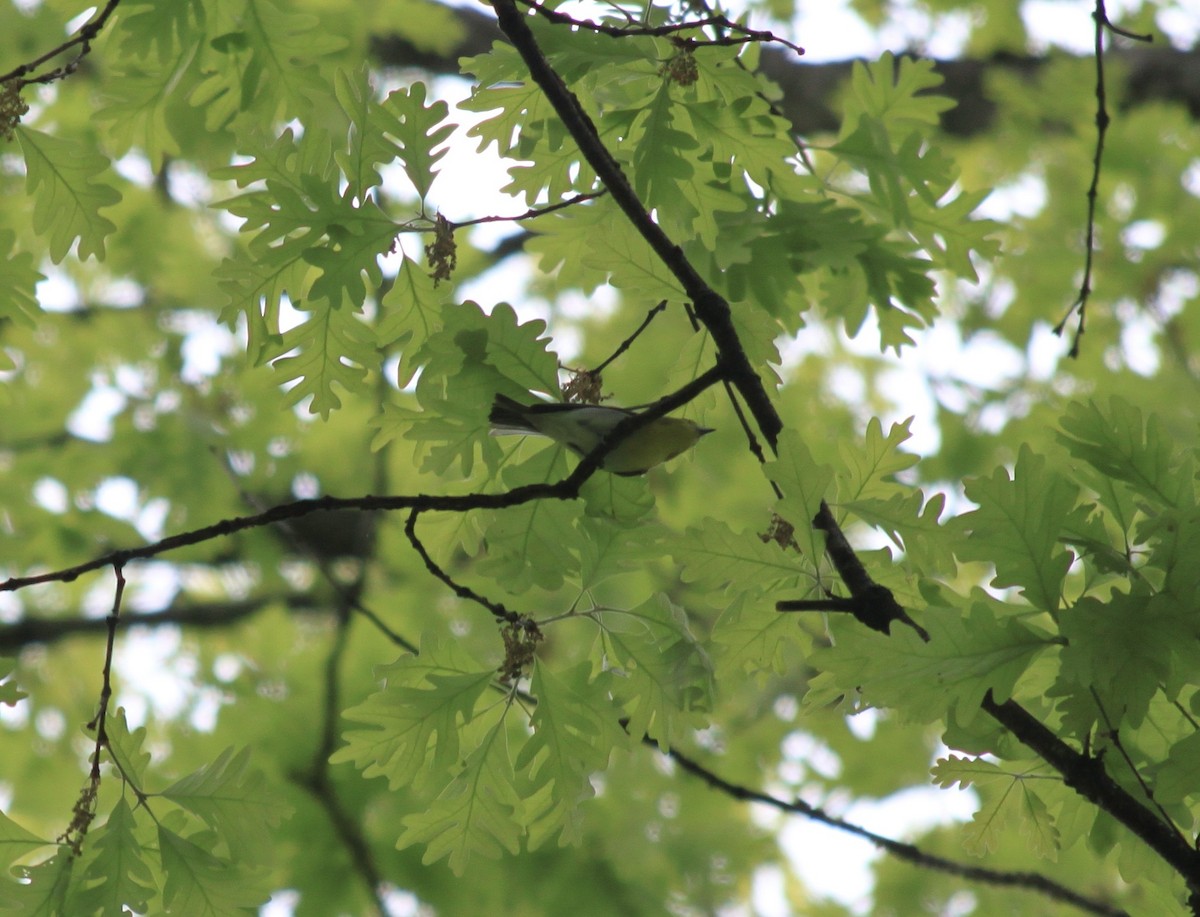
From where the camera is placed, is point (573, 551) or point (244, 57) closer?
point (573, 551)

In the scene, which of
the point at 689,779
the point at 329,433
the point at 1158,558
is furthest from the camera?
the point at 329,433

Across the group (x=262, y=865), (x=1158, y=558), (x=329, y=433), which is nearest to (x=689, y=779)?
(x=329, y=433)

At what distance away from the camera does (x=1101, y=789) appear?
1654mm

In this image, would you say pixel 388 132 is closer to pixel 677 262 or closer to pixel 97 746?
pixel 677 262

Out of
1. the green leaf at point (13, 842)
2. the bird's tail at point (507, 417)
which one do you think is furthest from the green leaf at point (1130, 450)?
the green leaf at point (13, 842)

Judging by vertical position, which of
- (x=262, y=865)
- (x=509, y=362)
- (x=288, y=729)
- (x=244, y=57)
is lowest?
(x=262, y=865)

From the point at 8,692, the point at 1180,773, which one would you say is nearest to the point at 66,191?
the point at 8,692

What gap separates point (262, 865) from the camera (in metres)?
1.97

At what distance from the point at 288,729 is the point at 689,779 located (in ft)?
8.56

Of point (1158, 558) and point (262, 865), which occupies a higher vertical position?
point (262, 865)

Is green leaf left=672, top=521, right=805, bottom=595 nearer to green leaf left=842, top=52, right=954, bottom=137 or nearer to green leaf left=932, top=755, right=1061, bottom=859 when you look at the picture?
green leaf left=932, top=755, right=1061, bottom=859

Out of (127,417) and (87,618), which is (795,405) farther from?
(87,618)

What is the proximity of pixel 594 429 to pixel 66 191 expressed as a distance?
4.56 ft

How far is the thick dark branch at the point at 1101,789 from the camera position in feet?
5.33
